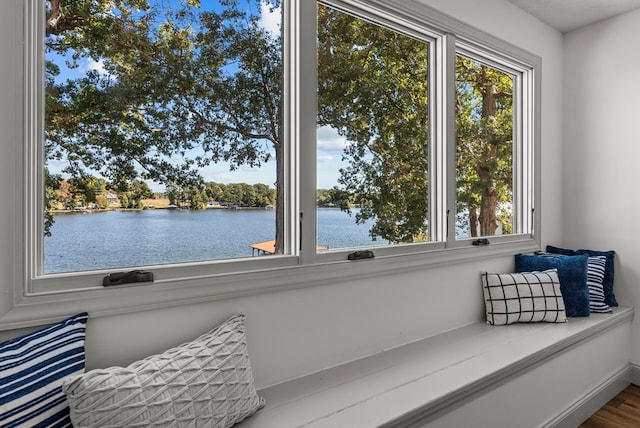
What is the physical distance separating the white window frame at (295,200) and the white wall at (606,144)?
15.7 inches

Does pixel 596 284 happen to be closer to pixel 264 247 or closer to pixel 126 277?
pixel 264 247

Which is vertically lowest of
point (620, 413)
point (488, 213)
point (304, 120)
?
point (620, 413)

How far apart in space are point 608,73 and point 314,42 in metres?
2.29

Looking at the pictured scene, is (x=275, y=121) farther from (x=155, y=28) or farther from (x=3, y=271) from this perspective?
(x=3, y=271)

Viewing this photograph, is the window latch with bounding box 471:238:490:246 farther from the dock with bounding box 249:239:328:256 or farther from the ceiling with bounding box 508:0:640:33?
the ceiling with bounding box 508:0:640:33

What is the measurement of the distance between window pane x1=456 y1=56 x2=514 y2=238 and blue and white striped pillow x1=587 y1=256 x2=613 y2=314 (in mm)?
550

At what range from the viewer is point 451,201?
86.8 inches

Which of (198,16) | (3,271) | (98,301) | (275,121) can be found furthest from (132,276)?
(198,16)

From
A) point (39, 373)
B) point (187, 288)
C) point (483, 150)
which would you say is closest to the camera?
point (39, 373)

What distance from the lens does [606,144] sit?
8.95ft

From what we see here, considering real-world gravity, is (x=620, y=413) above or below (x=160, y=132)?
below

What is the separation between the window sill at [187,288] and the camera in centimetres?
111

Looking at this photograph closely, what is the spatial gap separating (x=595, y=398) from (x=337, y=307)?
5.92 feet

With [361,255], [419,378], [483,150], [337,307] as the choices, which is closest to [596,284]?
[483,150]
